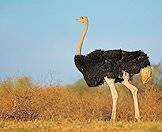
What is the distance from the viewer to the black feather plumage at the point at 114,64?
15.2 meters

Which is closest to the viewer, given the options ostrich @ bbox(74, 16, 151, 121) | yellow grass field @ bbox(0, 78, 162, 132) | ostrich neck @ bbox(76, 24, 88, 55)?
ostrich @ bbox(74, 16, 151, 121)

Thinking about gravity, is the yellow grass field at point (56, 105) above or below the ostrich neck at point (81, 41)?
below

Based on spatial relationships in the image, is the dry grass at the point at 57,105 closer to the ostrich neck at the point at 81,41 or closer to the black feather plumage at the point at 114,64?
the ostrich neck at the point at 81,41

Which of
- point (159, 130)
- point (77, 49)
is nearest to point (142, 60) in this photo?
point (77, 49)

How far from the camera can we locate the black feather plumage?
1525cm

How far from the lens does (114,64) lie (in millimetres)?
15320

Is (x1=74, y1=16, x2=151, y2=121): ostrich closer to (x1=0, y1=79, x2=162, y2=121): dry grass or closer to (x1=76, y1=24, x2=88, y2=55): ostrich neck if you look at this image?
(x1=76, y1=24, x2=88, y2=55): ostrich neck

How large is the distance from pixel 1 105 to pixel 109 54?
16.3ft

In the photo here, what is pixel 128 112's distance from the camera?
62.5 ft

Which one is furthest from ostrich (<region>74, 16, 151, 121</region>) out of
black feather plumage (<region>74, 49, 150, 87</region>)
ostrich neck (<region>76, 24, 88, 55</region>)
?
ostrich neck (<region>76, 24, 88, 55</region>)

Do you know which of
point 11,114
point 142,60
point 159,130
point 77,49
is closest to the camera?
point 159,130

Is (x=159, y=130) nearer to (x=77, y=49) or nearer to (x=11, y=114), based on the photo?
(x=77, y=49)

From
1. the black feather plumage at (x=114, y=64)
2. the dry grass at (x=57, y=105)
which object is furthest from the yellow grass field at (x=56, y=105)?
the black feather plumage at (x=114, y=64)

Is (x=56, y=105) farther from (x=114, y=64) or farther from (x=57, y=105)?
(x=114, y=64)
